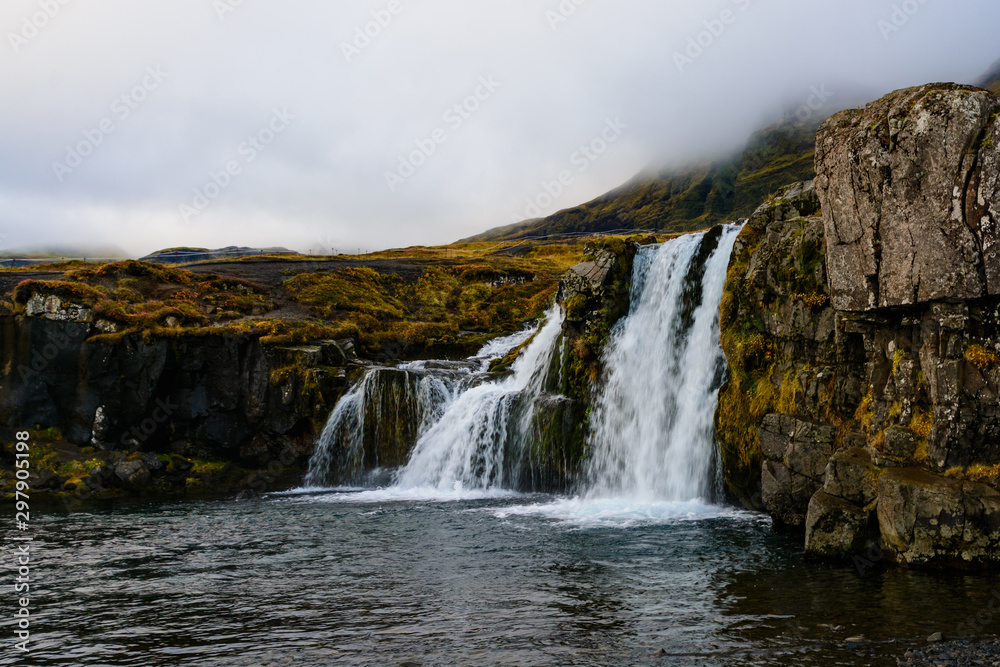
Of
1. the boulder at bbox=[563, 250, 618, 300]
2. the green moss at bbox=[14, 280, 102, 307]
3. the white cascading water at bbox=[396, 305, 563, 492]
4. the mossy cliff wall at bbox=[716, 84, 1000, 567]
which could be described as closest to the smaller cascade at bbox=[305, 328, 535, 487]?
the white cascading water at bbox=[396, 305, 563, 492]

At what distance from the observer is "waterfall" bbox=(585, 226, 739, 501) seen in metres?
25.9

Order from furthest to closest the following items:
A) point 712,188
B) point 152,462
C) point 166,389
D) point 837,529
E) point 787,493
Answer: point 712,188 < point 166,389 < point 152,462 < point 787,493 < point 837,529

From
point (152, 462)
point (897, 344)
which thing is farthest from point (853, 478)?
point (152, 462)

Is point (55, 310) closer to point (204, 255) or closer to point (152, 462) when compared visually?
point (152, 462)

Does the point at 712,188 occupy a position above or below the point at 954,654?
above

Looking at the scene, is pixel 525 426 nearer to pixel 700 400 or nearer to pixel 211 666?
pixel 700 400

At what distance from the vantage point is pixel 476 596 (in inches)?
563

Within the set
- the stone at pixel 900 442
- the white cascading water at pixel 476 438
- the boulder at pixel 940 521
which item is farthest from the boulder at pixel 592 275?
the boulder at pixel 940 521

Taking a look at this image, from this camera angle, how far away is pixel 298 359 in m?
38.6

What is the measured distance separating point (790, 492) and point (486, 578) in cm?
1035

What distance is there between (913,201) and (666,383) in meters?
13.5

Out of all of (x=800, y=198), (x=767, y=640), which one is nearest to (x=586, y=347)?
(x=800, y=198)

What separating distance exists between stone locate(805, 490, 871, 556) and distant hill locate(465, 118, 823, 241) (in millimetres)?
119741

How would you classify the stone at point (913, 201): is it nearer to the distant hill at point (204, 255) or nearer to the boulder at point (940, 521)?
Result: the boulder at point (940, 521)
